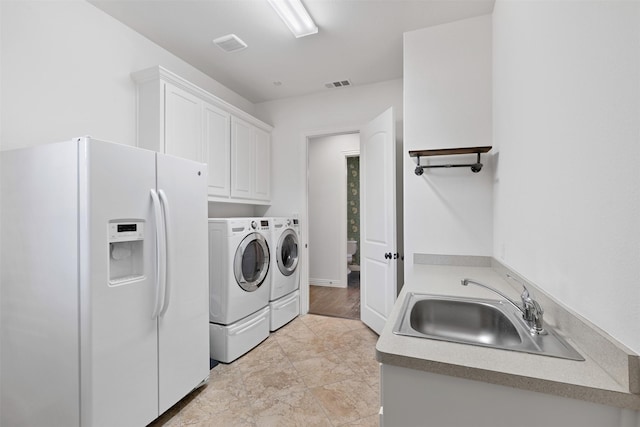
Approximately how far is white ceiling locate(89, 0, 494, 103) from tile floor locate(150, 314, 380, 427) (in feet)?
8.88

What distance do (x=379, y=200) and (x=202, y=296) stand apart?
5.87 feet

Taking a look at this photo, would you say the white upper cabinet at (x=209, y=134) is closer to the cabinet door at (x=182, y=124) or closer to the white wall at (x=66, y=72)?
the cabinet door at (x=182, y=124)

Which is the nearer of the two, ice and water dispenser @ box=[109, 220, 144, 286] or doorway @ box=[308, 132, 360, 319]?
ice and water dispenser @ box=[109, 220, 144, 286]

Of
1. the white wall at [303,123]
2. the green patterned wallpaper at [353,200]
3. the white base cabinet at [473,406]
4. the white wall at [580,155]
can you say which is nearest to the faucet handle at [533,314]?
the white wall at [580,155]

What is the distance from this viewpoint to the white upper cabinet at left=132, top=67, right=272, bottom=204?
2289 millimetres

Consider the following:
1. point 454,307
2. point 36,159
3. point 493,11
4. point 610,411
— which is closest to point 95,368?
point 36,159

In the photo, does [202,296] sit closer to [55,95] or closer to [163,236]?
[163,236]

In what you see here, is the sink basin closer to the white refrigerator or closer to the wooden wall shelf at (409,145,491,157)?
the wooden wall shelf at (409,145,491,157)

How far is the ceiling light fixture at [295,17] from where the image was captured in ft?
6.56

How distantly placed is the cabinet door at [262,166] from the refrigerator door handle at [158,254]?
70.5 inches

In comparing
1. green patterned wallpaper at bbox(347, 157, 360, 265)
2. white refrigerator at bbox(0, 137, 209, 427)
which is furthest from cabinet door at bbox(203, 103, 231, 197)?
green patterned wallpaper at bbox(347, 157, 360, 265)

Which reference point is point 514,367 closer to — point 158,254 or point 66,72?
point 158,254

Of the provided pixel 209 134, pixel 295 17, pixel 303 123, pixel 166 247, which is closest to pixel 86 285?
pixel 166 247

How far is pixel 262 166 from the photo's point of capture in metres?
3.56
